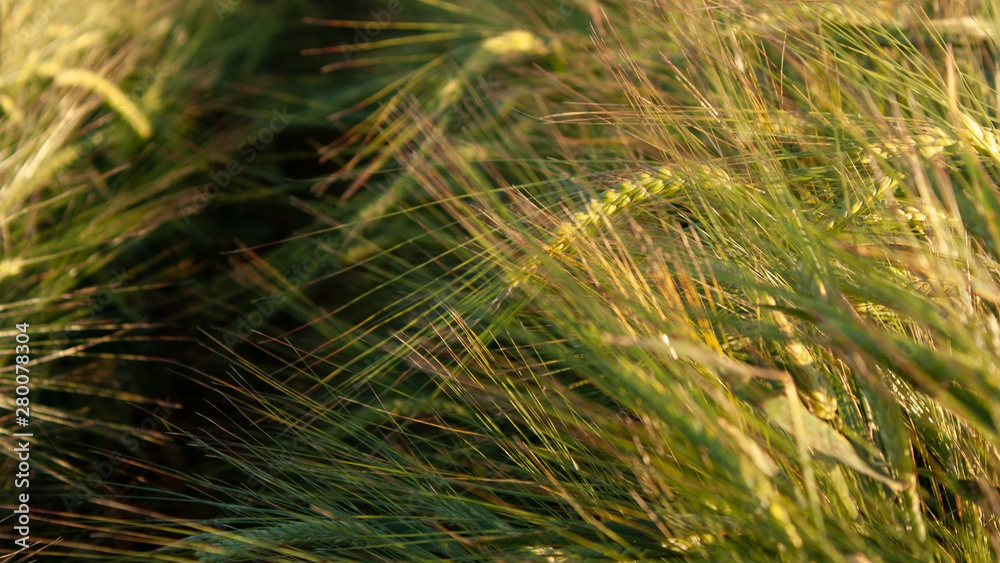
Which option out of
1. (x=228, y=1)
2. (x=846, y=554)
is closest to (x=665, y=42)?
(x=846, y=554)

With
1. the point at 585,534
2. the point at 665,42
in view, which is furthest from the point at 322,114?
the point at 585,534

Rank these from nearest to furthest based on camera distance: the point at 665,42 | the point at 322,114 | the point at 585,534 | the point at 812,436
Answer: the point at 812,436 < the point at 585,534 < the point at 665,42 < the point at 322,114

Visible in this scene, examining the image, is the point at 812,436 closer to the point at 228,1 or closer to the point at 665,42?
the point at 665,42

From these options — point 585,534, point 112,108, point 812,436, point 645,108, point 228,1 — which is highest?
point 228,1

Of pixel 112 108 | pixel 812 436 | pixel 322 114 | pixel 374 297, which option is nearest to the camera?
pixel 812 436

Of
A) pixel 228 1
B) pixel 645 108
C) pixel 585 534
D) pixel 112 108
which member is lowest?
pixel 585 534

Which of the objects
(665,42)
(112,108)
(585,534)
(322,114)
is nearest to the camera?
(585,534)

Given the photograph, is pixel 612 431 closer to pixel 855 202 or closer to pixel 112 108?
pixel 855 202

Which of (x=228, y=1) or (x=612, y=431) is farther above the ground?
(x=228, y=1)

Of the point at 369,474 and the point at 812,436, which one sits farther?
the point at 369,474
